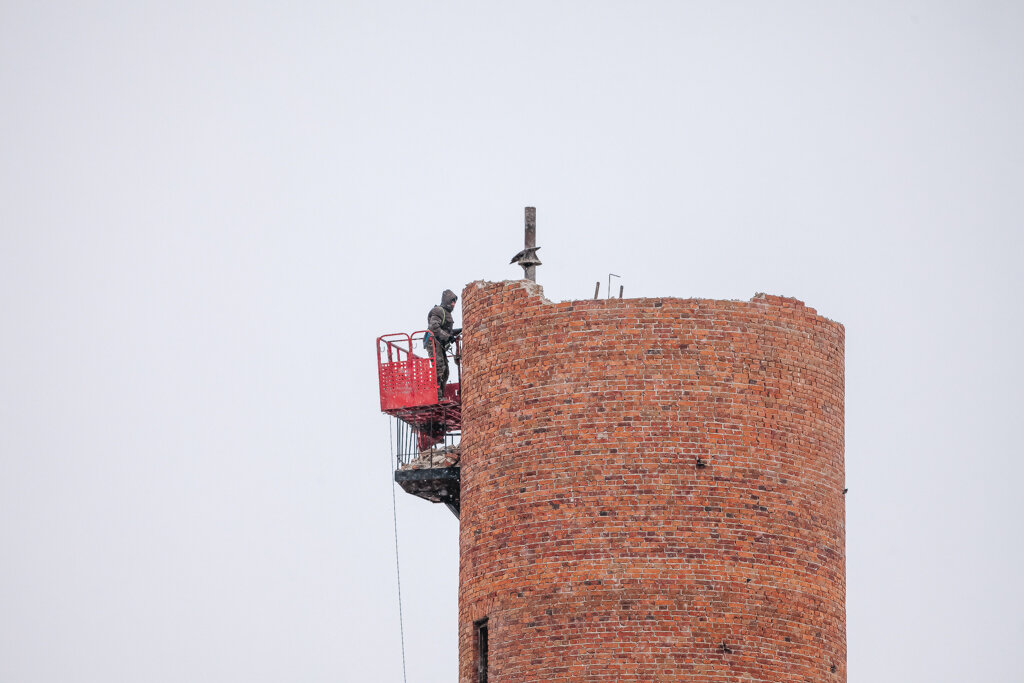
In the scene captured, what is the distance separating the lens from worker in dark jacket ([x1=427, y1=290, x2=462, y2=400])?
123 feet

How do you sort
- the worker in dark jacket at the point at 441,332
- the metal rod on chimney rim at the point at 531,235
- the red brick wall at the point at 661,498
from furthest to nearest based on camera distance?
the worker in dark jacket at the point at 441,332 < the metal rod on chimney rim at the point at 531,235 < the red brick wall at the point at 661,498

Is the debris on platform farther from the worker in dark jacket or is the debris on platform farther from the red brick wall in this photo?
the red brick wall

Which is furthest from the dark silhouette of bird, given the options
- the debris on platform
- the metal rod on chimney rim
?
the debris on platform

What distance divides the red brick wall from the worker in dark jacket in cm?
332

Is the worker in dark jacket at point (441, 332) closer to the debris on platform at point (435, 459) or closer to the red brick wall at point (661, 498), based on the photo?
the debris on platform at point (435, 459)

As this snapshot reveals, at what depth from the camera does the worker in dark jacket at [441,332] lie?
37.4m

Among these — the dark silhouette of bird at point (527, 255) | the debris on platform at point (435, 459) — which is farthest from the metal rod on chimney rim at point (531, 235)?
the debris on platform at point (435, 459)

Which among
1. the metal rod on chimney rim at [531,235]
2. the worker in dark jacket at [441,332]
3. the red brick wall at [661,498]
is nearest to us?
the red brick wall at [661,498]

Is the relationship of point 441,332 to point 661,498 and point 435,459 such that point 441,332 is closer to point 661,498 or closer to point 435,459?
point 435,459

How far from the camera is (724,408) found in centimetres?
3291

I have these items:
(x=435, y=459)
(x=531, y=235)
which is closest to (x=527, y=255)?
(x=531, y=235)

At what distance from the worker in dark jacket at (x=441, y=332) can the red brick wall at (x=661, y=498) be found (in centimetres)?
332

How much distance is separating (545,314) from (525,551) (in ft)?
11.3

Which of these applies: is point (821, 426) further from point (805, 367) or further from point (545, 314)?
point (545, 314)
